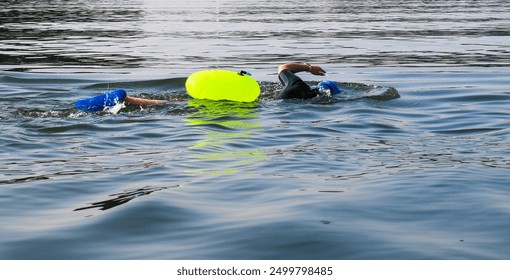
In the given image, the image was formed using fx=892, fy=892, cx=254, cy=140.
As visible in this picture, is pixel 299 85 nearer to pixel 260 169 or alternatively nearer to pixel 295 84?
pixel 295 84

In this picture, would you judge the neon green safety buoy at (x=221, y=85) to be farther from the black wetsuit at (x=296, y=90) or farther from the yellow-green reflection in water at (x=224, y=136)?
the black wetsuit at (x=296, y=90)

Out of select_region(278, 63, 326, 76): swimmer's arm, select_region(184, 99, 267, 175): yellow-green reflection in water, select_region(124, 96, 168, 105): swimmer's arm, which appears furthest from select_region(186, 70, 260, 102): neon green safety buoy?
select_region(278, 63, 326, 76): swimmer's arm

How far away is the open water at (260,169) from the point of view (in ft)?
20.3

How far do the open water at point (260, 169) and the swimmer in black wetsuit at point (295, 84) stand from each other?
20cm

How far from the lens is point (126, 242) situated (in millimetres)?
6152

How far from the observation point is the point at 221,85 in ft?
40.5

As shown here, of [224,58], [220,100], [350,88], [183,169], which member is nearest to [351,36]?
[224,58]

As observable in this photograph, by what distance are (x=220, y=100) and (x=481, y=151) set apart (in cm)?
421

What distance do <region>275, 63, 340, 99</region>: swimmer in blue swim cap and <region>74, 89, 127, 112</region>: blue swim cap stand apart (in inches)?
101

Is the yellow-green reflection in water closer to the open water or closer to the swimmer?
the open water

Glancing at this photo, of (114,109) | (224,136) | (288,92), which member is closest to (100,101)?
(114,109)

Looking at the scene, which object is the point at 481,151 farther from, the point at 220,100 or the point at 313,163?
the point at 220,100

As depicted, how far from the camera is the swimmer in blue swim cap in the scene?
43.0 ft

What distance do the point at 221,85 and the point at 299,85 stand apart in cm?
134
